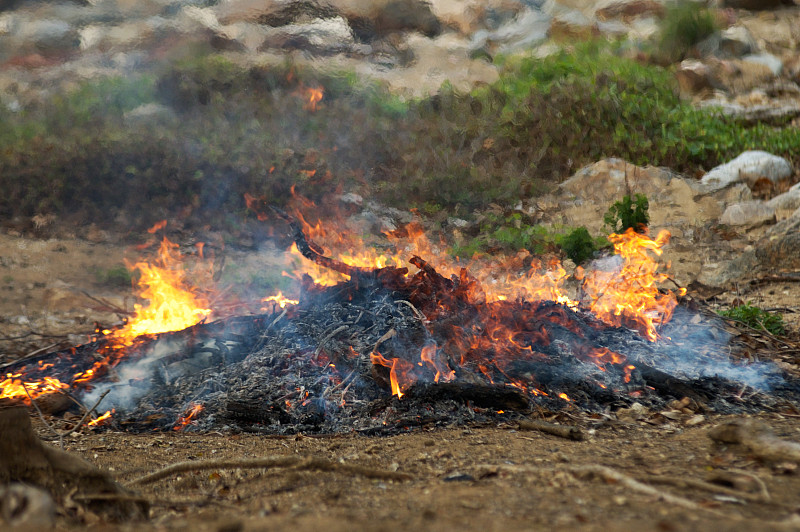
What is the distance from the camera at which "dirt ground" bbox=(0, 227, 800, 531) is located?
6.40 ft

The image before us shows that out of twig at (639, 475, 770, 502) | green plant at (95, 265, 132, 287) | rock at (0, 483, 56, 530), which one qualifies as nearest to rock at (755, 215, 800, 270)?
twig at (639, 475, 770, 502)

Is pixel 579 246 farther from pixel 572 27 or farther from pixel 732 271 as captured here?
pixel 572 27

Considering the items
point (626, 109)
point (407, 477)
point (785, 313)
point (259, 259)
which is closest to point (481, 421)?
point (407, 477)

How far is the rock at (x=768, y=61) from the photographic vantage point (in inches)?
584

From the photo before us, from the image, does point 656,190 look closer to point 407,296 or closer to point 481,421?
point 407,296

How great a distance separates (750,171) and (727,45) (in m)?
6.55

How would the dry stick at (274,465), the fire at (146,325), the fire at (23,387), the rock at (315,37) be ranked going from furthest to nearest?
1. the rock at (315,37)
2. the fire at (146,325)
3. the fire at (23,387)
4. the dry stick at (274,465)

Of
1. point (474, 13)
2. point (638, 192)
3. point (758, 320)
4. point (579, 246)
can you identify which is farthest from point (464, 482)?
point (474, 13)

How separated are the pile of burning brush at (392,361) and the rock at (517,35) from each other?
1228cm

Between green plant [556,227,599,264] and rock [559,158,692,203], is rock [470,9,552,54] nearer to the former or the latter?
rock [559,158,692,203]

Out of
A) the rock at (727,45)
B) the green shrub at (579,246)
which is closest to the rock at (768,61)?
the rock at (727,45)

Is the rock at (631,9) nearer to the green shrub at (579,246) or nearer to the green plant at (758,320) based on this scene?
the green shrub at (579,246)

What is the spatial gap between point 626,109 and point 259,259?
8.75 m

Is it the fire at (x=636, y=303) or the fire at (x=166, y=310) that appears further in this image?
the fire at (x=166, y=310)
